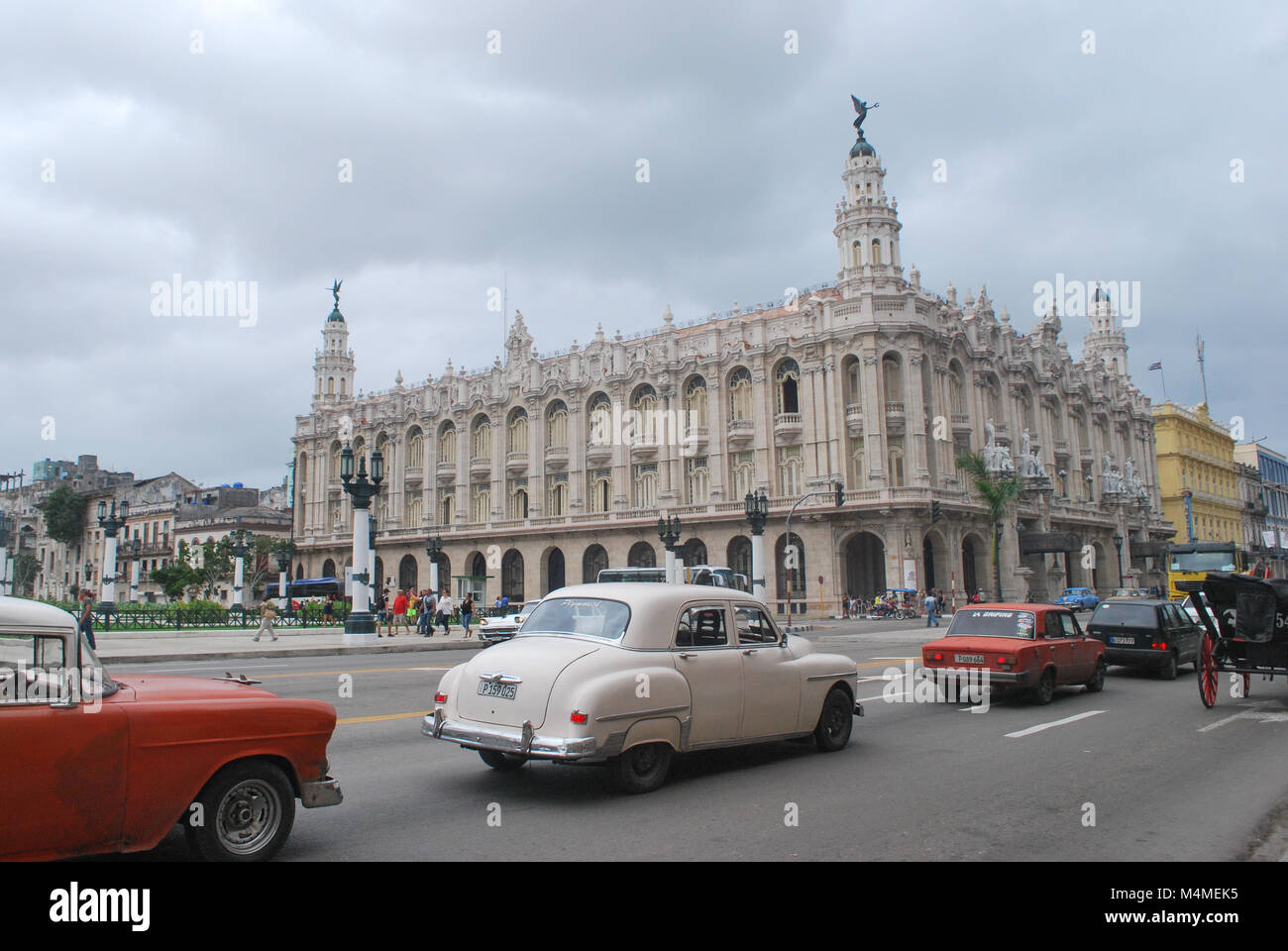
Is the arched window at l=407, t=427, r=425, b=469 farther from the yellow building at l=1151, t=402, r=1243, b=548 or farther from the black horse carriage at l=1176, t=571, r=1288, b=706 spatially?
the yellow building at l=1151, t=402, r=1243, b=548

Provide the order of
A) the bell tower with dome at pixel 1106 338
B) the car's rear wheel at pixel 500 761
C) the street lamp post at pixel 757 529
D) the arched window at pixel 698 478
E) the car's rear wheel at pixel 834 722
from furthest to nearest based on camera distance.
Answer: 1. the bell tower with dome at pixel 1106 338
2. the arched window at pixel 698 478
3. the street lamp post at pixel 757 529
4. the car's rear wheel at pixel 834 722
5. the car's rear wheel at pixel 500 761

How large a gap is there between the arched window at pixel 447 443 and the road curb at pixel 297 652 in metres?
39.6

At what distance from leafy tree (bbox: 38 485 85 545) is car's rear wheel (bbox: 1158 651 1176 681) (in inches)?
3847

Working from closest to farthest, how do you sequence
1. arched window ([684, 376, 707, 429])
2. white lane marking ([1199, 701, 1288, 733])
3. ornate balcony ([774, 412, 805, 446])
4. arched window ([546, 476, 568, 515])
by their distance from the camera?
white lane marking ([1199, 701, 1288, 733]) < ornate balcony ([774, 412, 805, 446]) < arched window ([684, 376, 707, 429]) < arched window ([546, 476, 568, 515])

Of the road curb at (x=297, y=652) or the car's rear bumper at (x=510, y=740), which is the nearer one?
the car's rear bumper at (x=510, y=740)

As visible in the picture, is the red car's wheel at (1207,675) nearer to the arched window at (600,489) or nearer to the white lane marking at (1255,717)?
the white lane marking at (1255,717)

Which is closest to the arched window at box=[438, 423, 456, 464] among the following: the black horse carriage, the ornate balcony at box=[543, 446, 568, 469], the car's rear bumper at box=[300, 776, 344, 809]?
the ornate balcony at box=[543, 446, 568, 469]

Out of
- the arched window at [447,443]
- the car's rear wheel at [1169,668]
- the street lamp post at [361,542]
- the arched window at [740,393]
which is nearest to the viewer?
the car's rear wheel at [1169,668]

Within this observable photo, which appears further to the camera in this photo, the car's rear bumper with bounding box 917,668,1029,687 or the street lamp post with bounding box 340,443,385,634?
the street lamp post with bounding box 340,443,385,634

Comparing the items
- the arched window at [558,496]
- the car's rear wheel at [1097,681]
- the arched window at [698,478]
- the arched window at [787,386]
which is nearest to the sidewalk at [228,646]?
the car's rear wheel at [1097,681]

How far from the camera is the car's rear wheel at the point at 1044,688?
42.3 ft

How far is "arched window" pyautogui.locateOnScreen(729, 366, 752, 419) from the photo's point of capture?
52.7 meters
